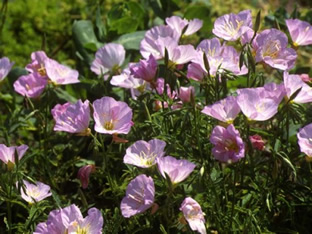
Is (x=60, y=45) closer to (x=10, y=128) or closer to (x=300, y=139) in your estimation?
(x=10, y=128)

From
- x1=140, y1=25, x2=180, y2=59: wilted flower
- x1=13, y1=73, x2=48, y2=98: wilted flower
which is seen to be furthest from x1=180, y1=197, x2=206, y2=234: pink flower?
x1=13, y1=73, x2=48, y2=98: wilted flower

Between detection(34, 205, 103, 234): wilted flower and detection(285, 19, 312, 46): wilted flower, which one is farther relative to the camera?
detection(285, 19, 312, 46): wilted flower

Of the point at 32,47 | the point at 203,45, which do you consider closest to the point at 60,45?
the point at 32,47

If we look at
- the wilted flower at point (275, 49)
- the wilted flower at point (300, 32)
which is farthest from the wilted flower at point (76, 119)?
the wilted flower at point (300, 32)

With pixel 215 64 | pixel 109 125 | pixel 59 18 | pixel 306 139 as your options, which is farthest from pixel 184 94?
pixel 59 18

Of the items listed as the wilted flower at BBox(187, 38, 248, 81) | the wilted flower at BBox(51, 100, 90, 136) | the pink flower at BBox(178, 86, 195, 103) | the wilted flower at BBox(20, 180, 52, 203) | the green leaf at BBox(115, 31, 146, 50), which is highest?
the wilted flower at BBox(187, 38, 248, 81)

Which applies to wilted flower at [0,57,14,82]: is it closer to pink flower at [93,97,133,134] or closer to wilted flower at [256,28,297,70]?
pink flower at [93,97,133,134]
